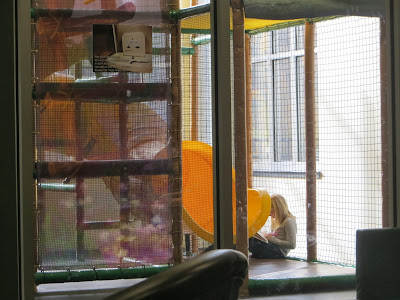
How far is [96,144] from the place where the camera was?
3.67 m

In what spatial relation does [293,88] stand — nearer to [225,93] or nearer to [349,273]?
[225,93]

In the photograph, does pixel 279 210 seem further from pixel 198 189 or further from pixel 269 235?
pixel 198 189

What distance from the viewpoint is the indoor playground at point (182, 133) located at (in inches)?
142

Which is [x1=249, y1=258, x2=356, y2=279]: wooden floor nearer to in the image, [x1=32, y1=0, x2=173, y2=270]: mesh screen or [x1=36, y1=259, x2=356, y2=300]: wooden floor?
[x1=36, y1=259, x2=356, y2=300]: wooden floor

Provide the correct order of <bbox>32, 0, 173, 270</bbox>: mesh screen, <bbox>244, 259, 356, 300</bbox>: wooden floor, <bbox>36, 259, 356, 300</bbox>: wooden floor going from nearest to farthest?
<bbox>32, 0, 173, 270</bbox>: mesh screen → <bbox>36, 259, 356, 300</bbox>: wooden floor → <bbox>244, 259, 356, 300</bbox>: wooden floor

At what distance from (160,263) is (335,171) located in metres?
1.41

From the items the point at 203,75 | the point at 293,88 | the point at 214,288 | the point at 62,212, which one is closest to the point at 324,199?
the point at 293,88

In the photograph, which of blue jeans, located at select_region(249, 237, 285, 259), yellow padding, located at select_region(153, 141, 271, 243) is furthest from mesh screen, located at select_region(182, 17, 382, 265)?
yellow padding, located at select_region(153, 141, 271, 243)

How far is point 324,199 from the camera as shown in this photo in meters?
3.99

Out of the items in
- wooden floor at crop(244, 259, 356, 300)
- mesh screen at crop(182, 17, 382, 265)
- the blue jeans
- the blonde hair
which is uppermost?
mesh screen at crop(182, 17, 382, 265)

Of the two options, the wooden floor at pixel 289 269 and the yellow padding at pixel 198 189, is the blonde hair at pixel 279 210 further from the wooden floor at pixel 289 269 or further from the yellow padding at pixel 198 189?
the wooden floor at pixel 289 269

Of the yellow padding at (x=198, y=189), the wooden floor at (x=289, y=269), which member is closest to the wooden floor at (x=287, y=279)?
the wooden floor at (x=289, y=269)

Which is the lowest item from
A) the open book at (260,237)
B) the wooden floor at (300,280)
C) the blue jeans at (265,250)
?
the wooden floor at (300,280)

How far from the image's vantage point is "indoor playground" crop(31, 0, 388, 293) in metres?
3.62
